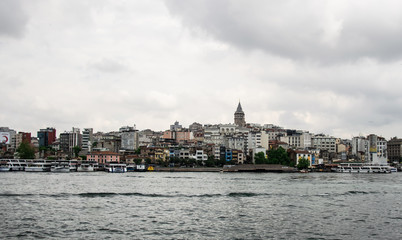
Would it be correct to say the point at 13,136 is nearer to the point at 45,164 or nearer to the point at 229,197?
the point at 45,164

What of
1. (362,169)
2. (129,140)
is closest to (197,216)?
(362,169)

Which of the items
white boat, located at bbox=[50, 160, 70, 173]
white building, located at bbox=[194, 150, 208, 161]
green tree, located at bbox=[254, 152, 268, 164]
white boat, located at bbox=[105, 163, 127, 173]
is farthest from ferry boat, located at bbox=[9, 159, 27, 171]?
green tree, located at bbox=[254, 152, 268, 164]

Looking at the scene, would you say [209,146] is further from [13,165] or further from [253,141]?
[13,165]

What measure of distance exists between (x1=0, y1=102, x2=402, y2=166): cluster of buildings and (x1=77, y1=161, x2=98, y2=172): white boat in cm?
572

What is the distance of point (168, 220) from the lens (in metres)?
27.3

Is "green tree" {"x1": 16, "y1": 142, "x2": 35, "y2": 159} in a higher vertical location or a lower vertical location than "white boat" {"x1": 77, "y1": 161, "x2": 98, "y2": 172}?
higher

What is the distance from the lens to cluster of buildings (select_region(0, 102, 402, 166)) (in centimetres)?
12938

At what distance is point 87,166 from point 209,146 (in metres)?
40.5

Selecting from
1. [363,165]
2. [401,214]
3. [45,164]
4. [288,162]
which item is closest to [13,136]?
[45,164]

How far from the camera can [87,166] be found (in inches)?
→ 4483

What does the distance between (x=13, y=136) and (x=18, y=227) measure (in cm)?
16772

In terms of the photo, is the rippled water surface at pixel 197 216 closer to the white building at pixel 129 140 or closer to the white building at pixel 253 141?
the white building at pixel 253 141

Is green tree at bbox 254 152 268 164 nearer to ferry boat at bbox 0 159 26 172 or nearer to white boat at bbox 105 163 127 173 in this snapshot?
white boat at bbox 105 163 127 173

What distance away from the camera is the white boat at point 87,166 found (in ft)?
367
